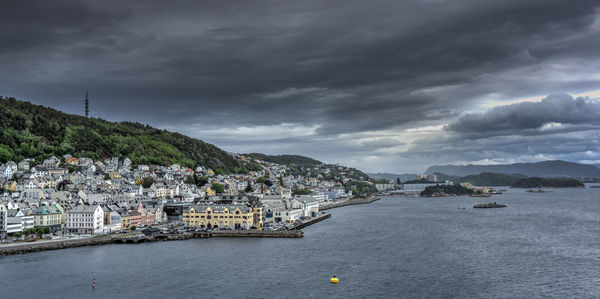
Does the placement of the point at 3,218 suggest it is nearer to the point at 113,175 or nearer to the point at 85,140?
the point at 113,175

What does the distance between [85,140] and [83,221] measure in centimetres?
5315

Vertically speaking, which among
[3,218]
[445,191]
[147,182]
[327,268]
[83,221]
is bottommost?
[327,268]

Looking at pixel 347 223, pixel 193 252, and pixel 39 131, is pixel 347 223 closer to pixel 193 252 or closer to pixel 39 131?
pixel 193 252

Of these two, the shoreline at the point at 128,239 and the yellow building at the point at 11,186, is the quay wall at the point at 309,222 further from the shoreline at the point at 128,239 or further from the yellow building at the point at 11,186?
the yellow building at the point at 11,186

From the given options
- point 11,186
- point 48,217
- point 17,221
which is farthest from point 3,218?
point 11,186

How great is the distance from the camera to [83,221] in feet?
145

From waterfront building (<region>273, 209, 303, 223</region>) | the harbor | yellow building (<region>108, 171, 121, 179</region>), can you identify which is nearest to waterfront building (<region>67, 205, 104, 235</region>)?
the harbor

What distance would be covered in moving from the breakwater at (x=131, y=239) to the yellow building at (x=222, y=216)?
95.8 inches

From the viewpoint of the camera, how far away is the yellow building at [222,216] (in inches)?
1918

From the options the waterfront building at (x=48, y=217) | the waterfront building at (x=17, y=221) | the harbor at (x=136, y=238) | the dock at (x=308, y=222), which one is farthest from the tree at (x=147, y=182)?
the waterfront building at (x=17, y=221)

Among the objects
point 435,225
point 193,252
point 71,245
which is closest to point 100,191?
point 71,245

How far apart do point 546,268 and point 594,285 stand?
424cm

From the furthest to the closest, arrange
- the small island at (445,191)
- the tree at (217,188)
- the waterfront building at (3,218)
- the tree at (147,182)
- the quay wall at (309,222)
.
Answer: the small island at (445,191) → the tree at (217,188) → the tree at (147,182) → the quay wall at (309,222) → the waterfront building at (3,218)

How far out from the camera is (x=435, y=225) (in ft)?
179
